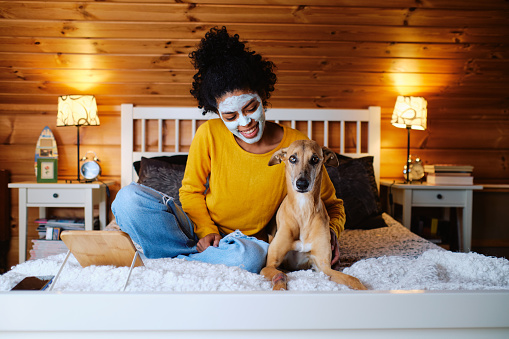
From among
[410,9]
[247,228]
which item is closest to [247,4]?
[410,9]

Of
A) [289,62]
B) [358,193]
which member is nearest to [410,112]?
[358,193]

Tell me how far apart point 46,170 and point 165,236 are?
1.61 metres

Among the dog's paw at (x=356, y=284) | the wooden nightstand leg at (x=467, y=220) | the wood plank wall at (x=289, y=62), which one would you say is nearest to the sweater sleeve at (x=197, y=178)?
the dog's paw at (x=356, y=284)

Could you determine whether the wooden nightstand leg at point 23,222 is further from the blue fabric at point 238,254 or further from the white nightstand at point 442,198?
the white nightstand at point 442,198

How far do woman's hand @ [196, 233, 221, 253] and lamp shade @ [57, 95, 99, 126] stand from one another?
5.07ft

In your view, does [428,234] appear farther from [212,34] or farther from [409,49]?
[212,34]

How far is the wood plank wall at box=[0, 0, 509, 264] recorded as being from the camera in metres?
2.37

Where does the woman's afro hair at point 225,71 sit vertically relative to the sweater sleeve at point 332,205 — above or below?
above

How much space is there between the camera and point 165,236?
54.3 inches

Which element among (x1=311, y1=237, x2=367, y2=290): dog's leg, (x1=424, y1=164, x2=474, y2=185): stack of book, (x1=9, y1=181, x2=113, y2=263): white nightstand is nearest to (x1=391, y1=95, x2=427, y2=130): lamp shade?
(x1=424, y1=164, x2=474, y2=185): stack of book

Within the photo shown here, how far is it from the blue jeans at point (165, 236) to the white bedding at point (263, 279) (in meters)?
0.08

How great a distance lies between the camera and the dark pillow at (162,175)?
216cm

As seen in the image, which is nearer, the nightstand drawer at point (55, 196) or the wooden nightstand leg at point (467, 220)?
the nightstand drawer at point (55, 196)

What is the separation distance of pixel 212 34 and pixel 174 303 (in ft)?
3.86
